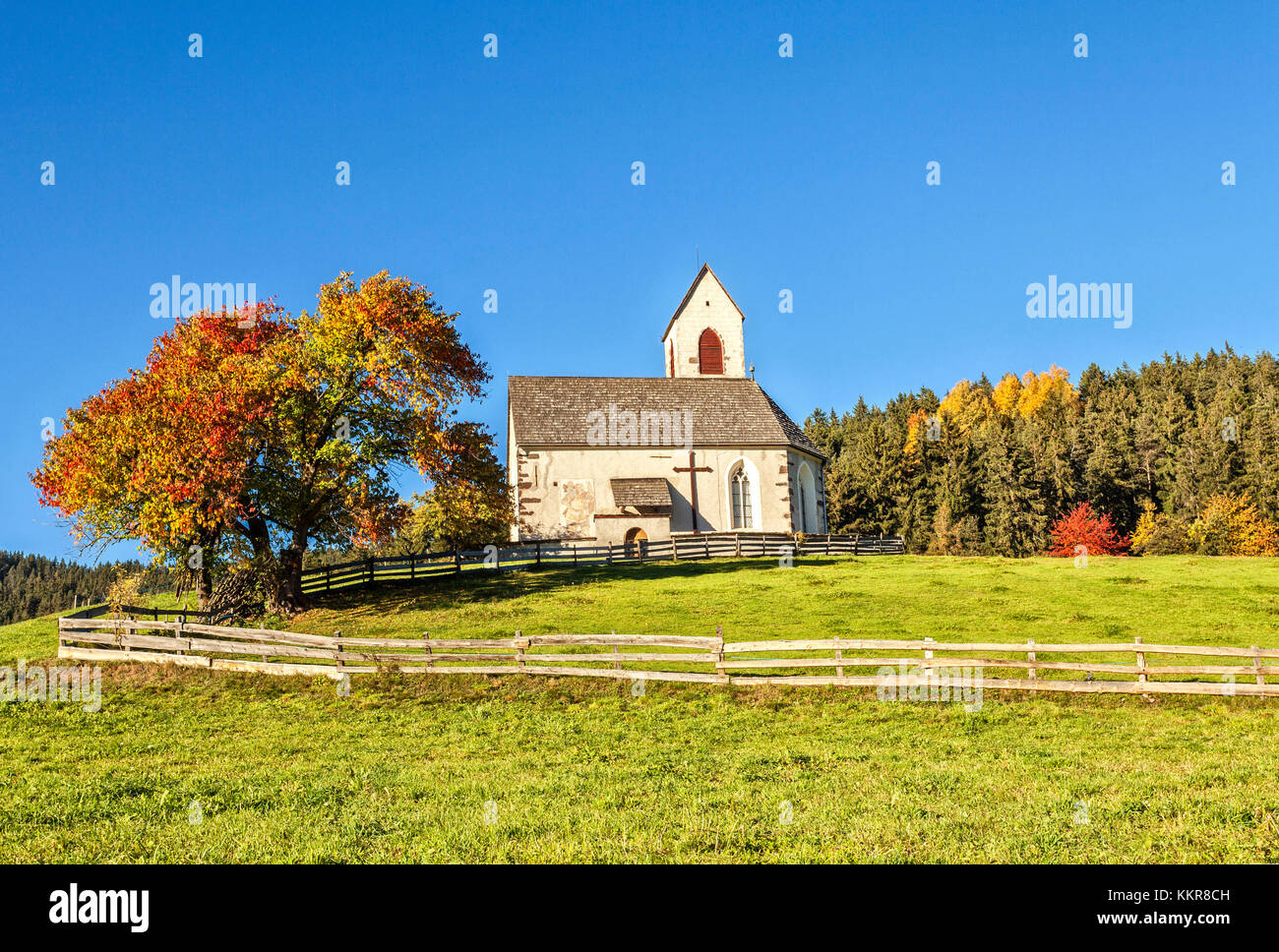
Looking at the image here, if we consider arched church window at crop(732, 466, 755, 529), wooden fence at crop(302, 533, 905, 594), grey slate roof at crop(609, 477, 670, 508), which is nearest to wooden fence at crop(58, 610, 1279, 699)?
wooden fence at crop(302, 533, 905, 594)

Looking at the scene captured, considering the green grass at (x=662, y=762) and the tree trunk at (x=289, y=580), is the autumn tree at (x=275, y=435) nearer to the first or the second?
the tree trunk at (x=289, y=580)

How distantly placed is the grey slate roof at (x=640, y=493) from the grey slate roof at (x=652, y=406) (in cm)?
301

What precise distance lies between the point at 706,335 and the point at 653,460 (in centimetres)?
1222

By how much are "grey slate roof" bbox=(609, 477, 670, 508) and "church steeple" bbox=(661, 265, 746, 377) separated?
11.5 meters

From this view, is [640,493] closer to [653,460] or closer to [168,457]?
[653,460]

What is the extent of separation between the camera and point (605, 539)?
43156 millimetres

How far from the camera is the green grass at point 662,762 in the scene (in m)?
8.26

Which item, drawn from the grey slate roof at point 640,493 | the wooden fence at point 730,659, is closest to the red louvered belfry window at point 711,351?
the grey slate roof at point 640,493

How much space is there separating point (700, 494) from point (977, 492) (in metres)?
32.9

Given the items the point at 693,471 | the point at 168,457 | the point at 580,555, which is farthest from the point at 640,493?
the point at 168,457

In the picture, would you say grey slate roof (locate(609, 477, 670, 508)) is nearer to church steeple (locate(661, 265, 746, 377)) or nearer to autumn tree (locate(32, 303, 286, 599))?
church steeple (locate(661, 265, 746, 377))

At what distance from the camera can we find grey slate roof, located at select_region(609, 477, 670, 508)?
42906 millimetres
